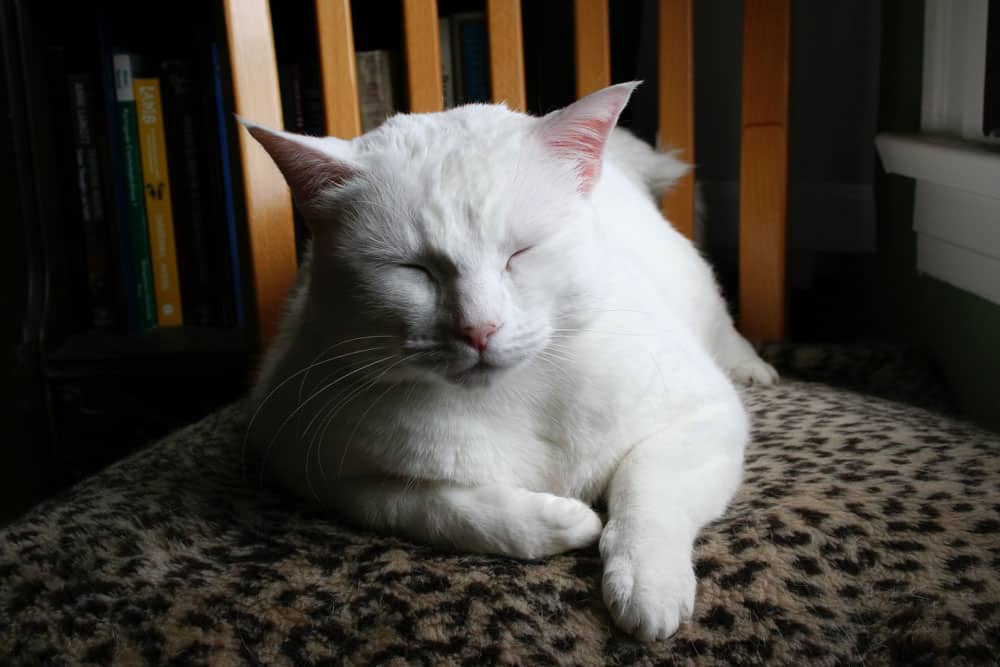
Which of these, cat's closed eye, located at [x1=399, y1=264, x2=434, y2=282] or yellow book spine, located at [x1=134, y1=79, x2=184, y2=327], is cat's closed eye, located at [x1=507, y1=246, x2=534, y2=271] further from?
yellow book spine, located at [x1=134, y1=79, x2=184, y2=327]

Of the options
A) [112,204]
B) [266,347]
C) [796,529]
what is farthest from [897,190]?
[112,204]

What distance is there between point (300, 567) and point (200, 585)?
79mm

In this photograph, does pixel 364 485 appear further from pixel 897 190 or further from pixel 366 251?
pixel 897 190

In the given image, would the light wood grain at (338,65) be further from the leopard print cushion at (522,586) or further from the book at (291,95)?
the leopard print cushion at (522,586)

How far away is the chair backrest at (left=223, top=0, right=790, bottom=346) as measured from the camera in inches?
42.9

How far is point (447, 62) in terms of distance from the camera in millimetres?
1363

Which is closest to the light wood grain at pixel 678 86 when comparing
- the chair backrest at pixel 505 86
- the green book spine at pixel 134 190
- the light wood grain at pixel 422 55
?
the chair backrest at pixel 505 86

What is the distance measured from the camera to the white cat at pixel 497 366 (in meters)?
0.68

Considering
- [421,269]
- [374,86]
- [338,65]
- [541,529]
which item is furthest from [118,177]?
[541,529]

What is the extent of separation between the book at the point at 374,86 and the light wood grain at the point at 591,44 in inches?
14.4

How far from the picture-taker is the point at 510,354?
26.5 inches

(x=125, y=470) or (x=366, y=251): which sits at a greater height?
(x=366, y=251)

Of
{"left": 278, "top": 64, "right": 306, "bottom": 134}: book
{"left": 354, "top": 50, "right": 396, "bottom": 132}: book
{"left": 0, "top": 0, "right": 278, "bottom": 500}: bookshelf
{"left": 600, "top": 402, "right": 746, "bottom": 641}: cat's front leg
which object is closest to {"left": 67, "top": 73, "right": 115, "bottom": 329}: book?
{"left": 0, "top": 0, "right": 278, "bottom": 500}: bookshelf

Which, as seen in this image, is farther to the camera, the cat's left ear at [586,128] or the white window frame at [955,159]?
the white window frame at [955,159]
